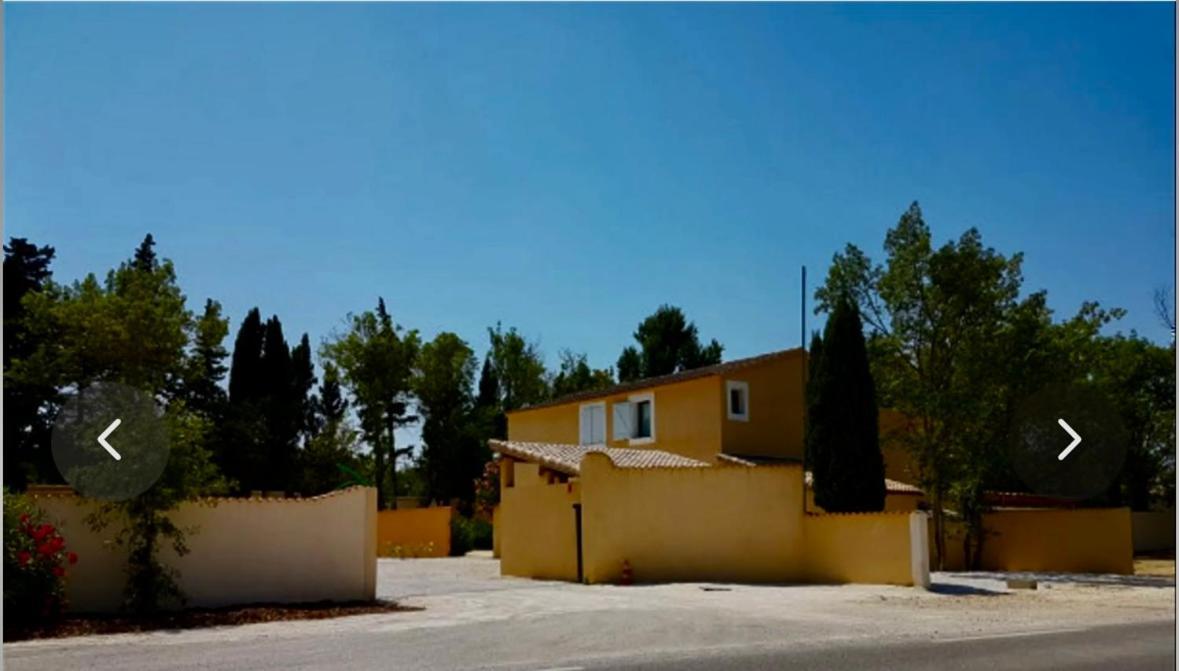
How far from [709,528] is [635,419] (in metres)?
12.4

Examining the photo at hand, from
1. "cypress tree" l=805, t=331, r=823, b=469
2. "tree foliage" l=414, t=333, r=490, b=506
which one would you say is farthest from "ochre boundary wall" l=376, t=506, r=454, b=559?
"cypress tree" l=805, t=331, r=823, b=469

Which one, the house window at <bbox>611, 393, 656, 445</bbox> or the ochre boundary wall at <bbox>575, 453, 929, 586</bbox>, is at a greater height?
the house window at <bbox>611, 393, 656, 445</bbox>

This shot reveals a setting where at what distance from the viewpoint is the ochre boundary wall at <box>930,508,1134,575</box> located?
97.8 ft

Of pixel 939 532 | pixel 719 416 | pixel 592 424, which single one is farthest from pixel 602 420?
pixel 939 532

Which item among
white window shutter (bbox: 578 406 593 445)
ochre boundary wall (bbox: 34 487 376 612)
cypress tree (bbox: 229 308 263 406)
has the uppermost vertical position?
cypress tree (bbox: 229 308 263 406)

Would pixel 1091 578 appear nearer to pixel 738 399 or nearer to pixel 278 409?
pixel 738 399

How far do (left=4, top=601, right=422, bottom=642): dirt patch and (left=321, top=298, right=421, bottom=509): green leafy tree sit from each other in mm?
39474

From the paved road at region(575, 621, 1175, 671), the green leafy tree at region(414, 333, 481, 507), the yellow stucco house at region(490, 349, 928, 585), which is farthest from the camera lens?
the green leafy tree at region(414, 333, 481, 507)

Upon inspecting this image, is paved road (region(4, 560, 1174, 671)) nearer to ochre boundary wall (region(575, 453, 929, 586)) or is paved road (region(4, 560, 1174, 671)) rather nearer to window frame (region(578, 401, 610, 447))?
ochre boundary wall (region(575, 453, 929, 586))

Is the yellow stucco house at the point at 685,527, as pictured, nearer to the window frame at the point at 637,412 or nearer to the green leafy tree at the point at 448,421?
the window frame at the point at 637,412

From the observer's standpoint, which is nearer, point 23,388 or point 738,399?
point 738,399

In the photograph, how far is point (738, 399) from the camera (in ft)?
117
